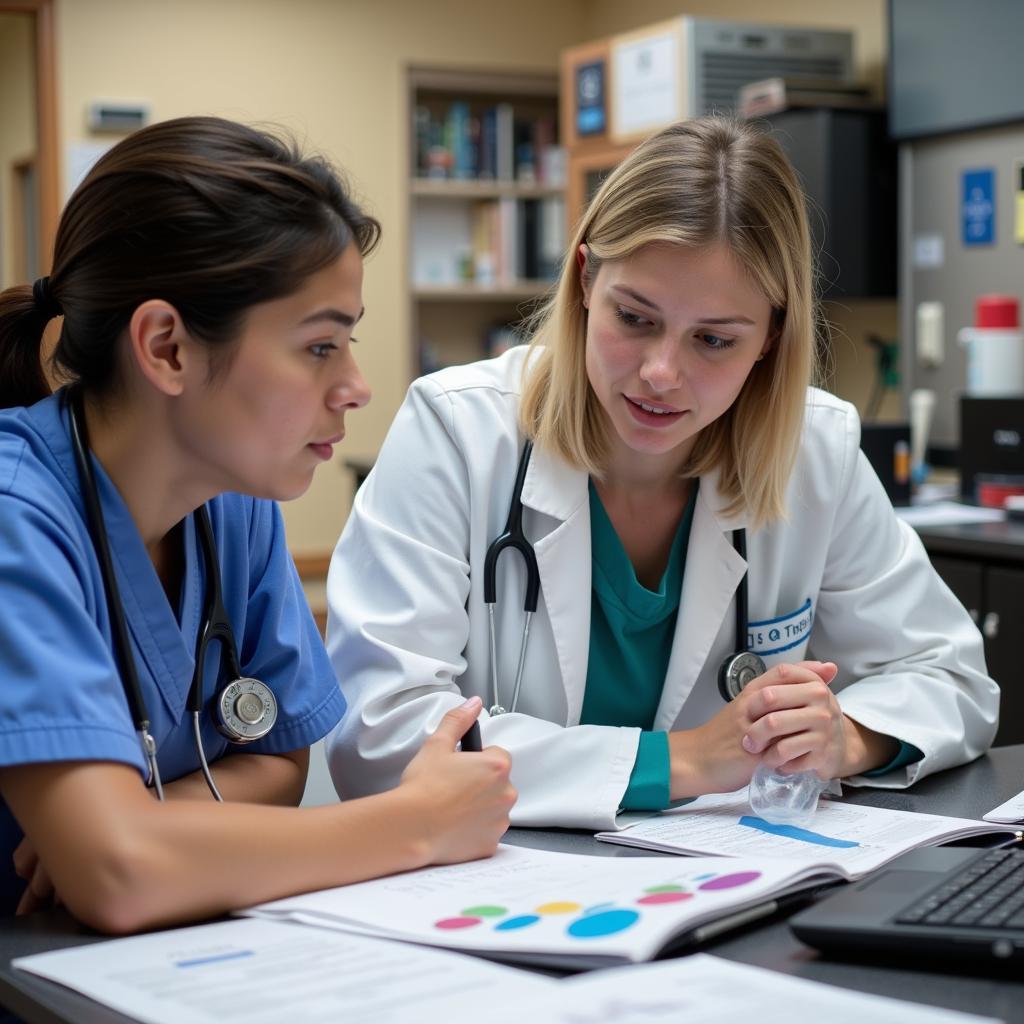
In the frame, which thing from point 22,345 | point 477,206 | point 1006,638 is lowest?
point 1006,638

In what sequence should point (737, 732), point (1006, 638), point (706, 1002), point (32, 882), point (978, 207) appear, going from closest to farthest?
point (706, 1002)
point (32, 882)
point (737, 732)
point (1006, 638)
point (978, 207)

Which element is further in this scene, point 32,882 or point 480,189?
point 480,189

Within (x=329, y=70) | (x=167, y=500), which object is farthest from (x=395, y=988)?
(x=329, y=70)

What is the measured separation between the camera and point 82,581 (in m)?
1.01

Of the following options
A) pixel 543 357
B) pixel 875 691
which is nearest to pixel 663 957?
pixel 875 691

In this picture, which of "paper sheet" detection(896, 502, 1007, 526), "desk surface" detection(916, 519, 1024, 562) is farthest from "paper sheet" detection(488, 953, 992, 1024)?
"paper sheet" detection(896, 502, 1007, 526)

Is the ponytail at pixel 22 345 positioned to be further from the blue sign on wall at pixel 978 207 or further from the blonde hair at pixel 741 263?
the blue sign on wall at pixel 978 207

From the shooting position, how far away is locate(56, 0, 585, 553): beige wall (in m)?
5.00

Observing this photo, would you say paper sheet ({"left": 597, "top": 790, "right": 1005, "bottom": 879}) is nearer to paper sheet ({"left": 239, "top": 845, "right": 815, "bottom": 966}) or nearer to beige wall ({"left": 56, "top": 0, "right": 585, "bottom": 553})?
paper sheet ({"left": 239, "top": 845, "right": 815, "bottom": 966})

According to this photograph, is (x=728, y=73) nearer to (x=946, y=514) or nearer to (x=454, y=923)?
(x=946, y=514)

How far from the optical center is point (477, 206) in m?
5.52

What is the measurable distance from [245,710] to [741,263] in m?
0.63

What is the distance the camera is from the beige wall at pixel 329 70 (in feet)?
16.4

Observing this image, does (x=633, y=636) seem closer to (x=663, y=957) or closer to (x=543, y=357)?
(x=543, y=357)
